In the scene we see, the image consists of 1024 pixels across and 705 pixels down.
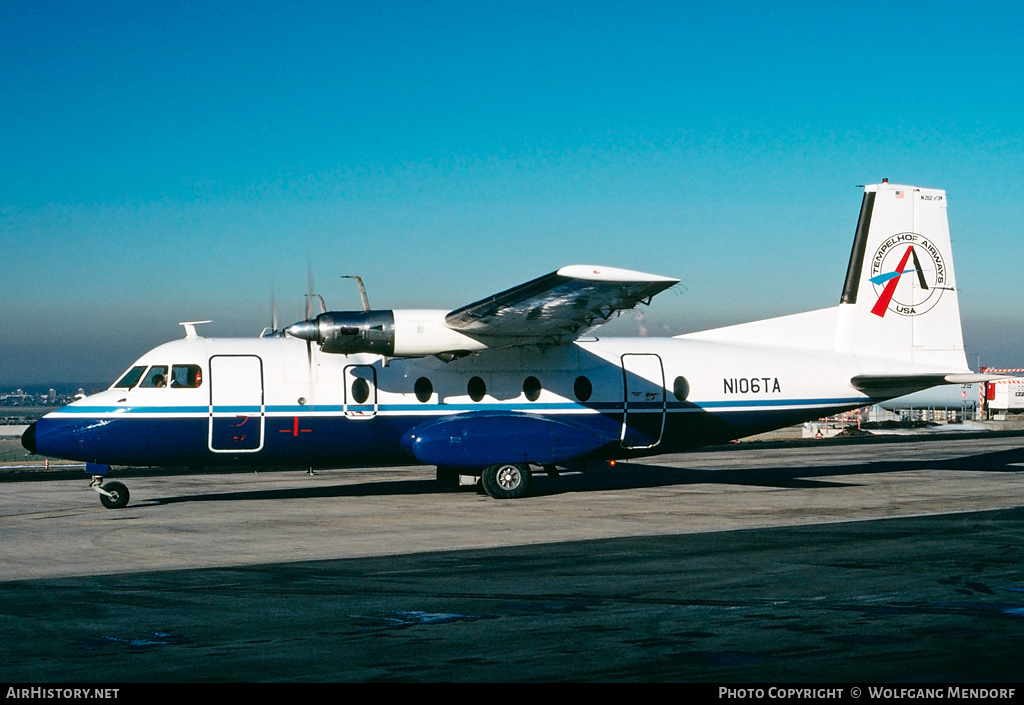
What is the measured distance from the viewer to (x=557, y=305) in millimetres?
17438

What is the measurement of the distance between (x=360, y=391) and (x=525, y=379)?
3.19m

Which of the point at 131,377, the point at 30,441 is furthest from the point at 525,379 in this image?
the point at 30,441

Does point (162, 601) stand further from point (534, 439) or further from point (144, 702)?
point (534, 439)

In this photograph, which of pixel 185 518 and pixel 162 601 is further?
pixel 185 518

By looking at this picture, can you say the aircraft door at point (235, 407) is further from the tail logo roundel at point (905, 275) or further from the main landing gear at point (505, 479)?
the tail logo roundel at point (905, 275)

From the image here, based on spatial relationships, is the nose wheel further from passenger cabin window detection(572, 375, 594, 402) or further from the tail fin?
the tail fin

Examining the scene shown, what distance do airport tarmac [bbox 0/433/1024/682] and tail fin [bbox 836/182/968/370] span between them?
2.98 meters

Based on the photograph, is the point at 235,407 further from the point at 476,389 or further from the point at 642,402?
the point at 642,402

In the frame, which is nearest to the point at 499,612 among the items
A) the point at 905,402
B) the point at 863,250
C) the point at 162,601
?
the point at 162,601

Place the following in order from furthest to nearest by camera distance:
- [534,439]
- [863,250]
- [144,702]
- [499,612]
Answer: [863,250]
[534,439]
[499,612]
[144,702]

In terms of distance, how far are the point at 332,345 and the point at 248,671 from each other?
37.3 feet

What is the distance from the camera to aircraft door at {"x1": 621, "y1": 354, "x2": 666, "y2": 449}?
798 inches

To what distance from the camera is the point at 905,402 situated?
5797 centimetres

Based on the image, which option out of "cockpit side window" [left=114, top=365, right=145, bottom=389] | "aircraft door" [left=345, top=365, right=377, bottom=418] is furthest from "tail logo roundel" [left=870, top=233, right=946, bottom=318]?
"cockpit side window" [left=114, top=365, right=145, bottom=389]
